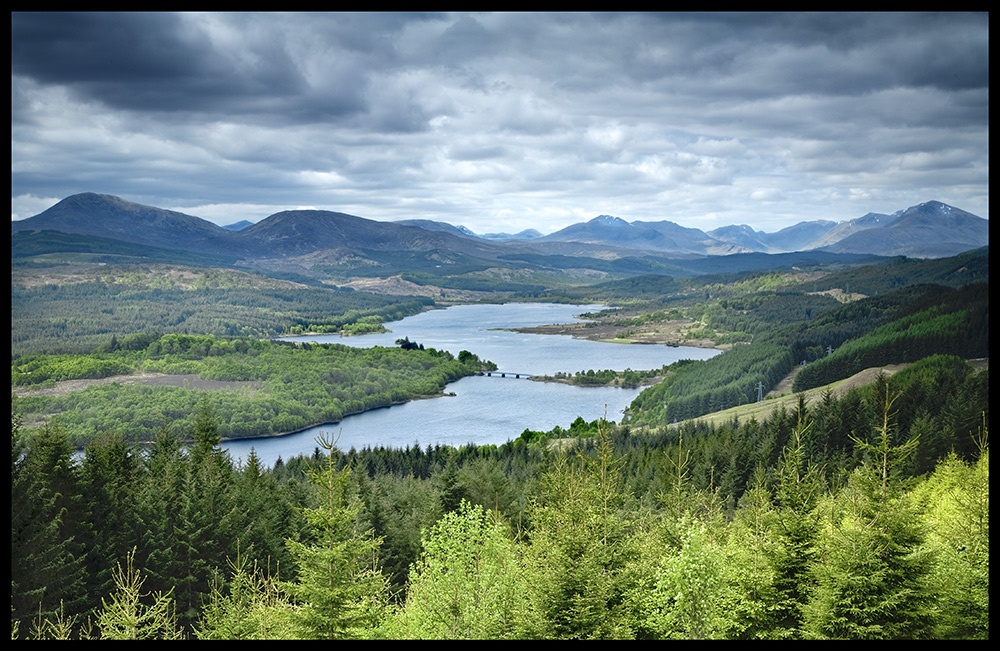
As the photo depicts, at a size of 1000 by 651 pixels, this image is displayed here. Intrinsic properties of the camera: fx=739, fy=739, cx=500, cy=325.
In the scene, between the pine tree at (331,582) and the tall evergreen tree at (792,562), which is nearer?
the pine tree at (331,582)

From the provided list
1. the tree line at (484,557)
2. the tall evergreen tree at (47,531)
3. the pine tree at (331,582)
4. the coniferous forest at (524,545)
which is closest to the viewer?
the pine tree at (331,582)

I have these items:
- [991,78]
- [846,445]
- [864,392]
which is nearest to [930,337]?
[864,392]

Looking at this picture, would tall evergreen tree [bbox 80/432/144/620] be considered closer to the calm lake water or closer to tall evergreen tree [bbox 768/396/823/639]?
tall evergreen tree [bbox 768/396/823/639]


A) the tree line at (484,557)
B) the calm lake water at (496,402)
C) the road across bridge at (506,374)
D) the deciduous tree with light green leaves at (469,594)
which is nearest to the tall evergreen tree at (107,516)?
the tree line at (484,557)

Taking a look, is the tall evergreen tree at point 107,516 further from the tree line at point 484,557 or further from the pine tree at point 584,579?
the pine tree at point 584,579

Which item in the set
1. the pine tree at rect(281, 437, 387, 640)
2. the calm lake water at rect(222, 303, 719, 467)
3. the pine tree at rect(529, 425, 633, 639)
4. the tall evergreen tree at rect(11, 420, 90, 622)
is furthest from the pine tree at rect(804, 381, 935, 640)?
the calm lake water at rect(222, 303, 719, 467)

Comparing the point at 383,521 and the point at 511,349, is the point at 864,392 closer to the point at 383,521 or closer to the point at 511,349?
the point at 383,521

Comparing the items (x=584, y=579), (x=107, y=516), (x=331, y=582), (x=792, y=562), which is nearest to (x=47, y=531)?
(x=107, y=516)

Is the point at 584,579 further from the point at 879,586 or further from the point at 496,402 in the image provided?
the point at 496,402
